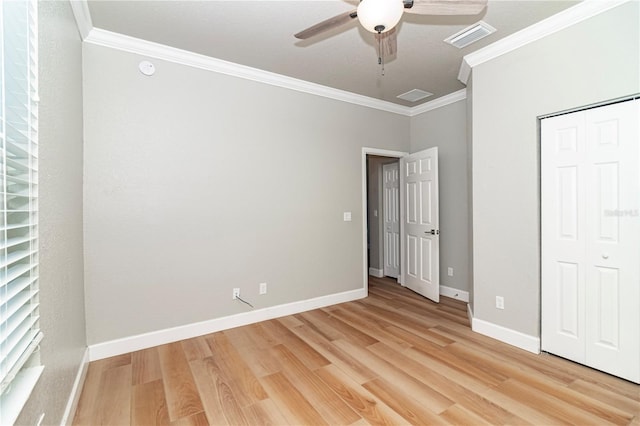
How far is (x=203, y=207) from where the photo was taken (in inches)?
118

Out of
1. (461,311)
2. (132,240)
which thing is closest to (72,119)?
(132,240)

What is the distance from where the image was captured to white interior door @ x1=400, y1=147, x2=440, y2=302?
3.93 meters

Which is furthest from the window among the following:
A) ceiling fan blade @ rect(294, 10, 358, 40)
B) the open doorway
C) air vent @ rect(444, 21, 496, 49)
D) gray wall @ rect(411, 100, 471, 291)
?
the open doorway

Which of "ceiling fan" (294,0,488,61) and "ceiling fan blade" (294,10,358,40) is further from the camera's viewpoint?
"ceiling fan blade" (294,10,358,40)

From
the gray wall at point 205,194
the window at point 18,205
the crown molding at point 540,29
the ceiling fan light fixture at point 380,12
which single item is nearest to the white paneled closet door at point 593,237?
the crown molding at point 540,29

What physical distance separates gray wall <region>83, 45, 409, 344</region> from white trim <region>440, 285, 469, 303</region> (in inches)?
50.7

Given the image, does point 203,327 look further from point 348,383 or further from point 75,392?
point 348,383

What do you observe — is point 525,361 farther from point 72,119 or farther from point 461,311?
point 72,119

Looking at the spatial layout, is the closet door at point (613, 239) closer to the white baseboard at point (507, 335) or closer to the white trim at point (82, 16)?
the white baseboard at point (507, 335)

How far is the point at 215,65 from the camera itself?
3055 mm

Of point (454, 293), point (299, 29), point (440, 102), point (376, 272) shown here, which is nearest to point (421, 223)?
point (454, 293)

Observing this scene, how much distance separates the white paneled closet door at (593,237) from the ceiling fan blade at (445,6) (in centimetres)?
153

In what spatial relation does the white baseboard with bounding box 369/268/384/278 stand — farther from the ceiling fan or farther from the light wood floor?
the ceiling fan

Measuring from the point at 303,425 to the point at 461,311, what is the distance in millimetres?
2641
